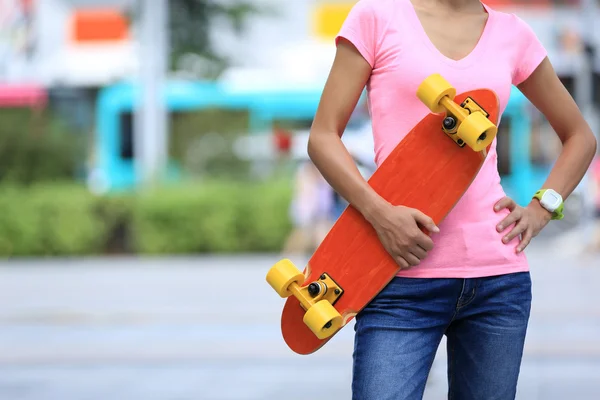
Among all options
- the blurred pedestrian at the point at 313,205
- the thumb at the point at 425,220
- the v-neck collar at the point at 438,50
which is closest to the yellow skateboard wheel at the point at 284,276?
the thumb at the point at 425,220

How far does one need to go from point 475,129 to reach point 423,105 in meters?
0.16

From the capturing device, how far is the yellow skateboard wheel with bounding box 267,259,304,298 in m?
2.13

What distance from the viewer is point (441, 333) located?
2.21 meters

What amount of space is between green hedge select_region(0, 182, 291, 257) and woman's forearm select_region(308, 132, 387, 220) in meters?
11.4

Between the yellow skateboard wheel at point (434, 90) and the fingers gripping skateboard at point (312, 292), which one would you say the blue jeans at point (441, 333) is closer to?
the fingers gripping skateboard at point (312, 292)

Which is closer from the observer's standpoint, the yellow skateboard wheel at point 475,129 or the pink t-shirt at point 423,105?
the yellow skateboard wheel at point 475,129

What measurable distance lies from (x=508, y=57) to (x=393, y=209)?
0.45 m

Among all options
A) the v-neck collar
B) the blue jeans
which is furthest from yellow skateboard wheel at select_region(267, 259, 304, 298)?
the v-neck collar

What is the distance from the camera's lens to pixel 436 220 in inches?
83.1

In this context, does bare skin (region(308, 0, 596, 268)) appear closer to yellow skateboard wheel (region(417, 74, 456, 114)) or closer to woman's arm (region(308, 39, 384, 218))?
woman's arm (region(308, 39, 384, 218))

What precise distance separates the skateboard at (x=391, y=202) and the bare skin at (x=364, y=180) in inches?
1.6

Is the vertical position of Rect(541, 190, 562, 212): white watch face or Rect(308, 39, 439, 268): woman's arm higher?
Rect(308, 39, 439, 268): woman's arm

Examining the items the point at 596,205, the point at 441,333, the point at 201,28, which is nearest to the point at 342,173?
the point at 441,333

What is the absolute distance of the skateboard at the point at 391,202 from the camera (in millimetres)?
2115
